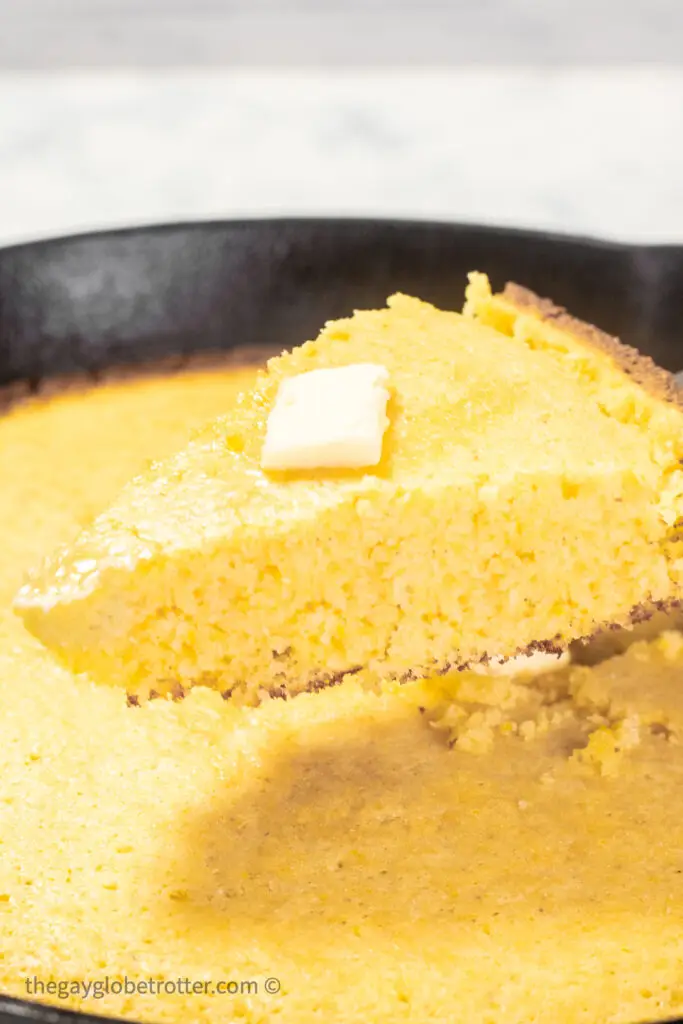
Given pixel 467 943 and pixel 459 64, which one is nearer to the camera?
pixel 467 943

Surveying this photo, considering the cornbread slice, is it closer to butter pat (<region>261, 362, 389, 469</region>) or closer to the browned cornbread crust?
butter pat (<region>261, 362, 389, 469</region>)

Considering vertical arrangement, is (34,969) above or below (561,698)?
below

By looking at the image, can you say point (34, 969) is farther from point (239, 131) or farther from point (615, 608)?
point (239, 131)

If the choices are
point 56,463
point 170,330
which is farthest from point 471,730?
point 170,330

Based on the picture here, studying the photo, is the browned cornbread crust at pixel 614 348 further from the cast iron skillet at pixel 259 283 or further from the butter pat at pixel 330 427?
the cast iron skillet at pixel 259 283

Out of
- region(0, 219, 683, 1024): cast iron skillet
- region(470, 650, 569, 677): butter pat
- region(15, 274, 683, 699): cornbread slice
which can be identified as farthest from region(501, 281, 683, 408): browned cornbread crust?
region(0, 219, 683, 1024): cast iron skillet
